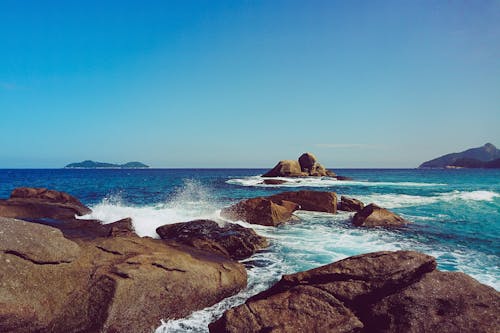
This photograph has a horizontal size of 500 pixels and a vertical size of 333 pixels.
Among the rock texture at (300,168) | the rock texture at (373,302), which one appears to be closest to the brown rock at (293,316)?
the rock texture at (373,302)

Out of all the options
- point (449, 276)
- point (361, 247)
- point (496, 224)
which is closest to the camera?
point (449, 276)

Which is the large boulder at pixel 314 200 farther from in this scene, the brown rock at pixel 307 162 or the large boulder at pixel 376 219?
the brown rock at pixel 307 162

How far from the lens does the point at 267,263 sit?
1005cm

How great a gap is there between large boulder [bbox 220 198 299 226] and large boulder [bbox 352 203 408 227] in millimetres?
3833

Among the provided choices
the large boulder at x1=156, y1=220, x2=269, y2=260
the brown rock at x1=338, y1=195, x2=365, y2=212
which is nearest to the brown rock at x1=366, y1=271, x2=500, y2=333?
the large boulder at x1=156, y1=220, x2=269, y2=260

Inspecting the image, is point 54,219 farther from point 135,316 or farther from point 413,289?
point 413,289

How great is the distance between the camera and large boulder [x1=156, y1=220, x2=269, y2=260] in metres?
10.4

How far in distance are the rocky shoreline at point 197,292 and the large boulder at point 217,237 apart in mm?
2348

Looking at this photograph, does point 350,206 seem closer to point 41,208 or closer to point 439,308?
point 439,308

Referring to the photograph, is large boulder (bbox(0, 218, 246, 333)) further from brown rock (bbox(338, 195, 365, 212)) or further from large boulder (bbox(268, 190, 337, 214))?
brown rock (bbox(338, 195, 365, 212))

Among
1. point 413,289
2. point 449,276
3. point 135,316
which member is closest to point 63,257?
point 135,316

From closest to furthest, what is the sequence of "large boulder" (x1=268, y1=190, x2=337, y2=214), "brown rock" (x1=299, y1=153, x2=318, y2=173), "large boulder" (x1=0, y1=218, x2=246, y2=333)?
1. "large boulder" (x1=0, y1=218, x2=246, y2=333)
2. "large boulder" (x1=268, y1=190, x2=337, y2=214)
3. "brown rock" (x1=299, y1=153, x2=318, y2=173)

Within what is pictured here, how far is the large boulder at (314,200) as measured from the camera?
20.4 m

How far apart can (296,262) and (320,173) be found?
67.5m
